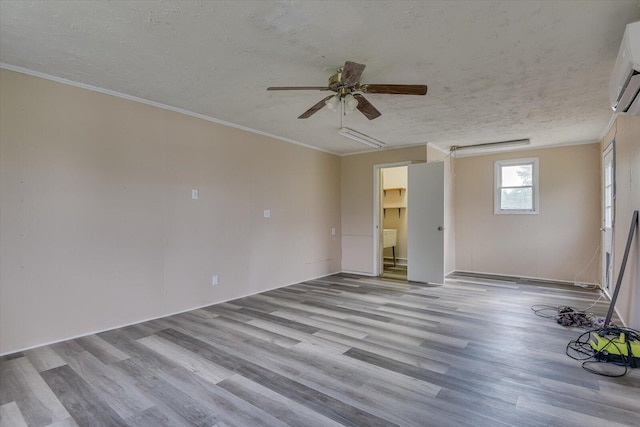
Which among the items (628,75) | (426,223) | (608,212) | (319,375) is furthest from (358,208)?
(628,75)

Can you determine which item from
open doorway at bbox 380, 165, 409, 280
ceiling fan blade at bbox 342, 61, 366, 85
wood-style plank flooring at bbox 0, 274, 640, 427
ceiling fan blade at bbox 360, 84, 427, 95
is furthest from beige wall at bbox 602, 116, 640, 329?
open doorway at bbox 380, 165, 409, 280

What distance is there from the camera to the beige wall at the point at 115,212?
113 inches

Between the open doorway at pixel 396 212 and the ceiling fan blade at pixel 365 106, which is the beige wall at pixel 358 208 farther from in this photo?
the ceiling fan blade at pixel 365 106

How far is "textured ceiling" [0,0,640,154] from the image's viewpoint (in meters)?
2.05

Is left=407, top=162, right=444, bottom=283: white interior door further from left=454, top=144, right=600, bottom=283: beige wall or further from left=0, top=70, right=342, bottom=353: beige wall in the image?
left=0, top=70, right=342, bottom=353: beige wall

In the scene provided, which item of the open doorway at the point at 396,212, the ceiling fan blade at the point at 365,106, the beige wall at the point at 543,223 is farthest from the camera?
the open doorway at the point at 396,212

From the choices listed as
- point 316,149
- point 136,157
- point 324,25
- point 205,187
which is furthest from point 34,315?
point 316,149

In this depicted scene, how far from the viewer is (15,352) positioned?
9.23 ft

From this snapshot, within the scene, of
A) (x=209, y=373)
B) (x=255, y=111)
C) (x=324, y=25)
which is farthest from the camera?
(x=255, y=111)

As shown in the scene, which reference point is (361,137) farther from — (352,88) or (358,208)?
(352,88)

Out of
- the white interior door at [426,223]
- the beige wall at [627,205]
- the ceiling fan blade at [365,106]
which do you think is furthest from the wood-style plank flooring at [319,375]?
the ceiling fan blade at [365,106]

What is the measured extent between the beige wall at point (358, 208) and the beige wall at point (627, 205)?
125 inches

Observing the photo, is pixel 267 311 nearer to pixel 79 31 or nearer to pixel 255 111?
pixel 255 111

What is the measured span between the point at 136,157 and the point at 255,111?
57.6 inches
